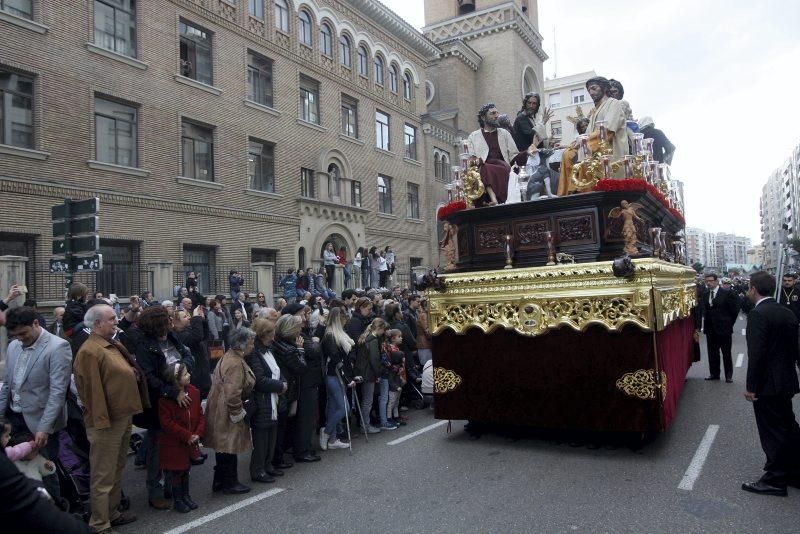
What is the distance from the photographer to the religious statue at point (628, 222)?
5.97m

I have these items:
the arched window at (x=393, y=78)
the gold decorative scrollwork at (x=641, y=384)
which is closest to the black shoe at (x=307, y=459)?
the gold decorative scrollwork at (x=641, y=384)

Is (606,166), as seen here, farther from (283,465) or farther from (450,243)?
(283,465)

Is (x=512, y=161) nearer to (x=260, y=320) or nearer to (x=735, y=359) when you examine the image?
(x=260, y=320)

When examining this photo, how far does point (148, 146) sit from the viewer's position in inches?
698

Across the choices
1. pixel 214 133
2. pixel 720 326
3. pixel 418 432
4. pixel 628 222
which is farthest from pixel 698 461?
pixel 214 133

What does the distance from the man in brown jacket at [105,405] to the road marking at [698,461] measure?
190 inches

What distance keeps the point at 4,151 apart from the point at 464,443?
13.9 meters

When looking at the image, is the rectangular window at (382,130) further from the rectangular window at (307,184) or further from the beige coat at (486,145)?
the beige coat at (486,145)

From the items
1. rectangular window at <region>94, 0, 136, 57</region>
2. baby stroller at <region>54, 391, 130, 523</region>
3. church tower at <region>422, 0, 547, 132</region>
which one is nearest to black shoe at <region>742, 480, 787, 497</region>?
baby stroller at <region>54, 391, 130, 523</region>

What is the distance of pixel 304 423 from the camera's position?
6621 millimetres

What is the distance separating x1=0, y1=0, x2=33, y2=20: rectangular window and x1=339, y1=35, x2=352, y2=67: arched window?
521 inches

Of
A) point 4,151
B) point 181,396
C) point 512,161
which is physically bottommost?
point 181,396

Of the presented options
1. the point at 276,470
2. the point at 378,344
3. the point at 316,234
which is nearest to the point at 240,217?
the point at 316,234

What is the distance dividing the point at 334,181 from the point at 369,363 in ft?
61.0
